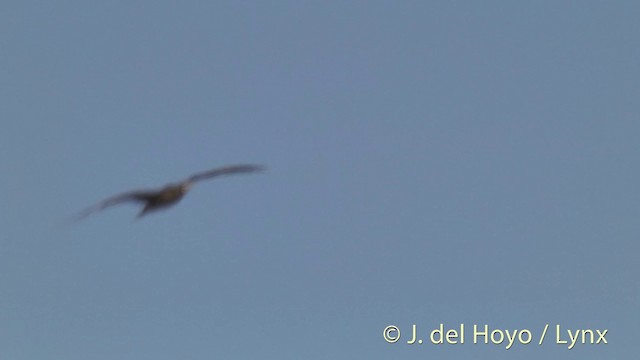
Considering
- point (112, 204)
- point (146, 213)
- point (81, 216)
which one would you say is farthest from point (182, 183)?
point (81, 216)

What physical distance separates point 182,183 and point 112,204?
7760 mm

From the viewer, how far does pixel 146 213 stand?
60.4 meters

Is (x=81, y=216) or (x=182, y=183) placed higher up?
(x=182, y=183)

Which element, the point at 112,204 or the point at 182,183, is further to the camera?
the point at 182,183

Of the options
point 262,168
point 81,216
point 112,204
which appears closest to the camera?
point 81,216

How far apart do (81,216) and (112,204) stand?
15.3 ft

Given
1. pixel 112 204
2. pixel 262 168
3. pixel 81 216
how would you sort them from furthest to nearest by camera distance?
pixel 262 168 < pixel 112 204 < pixel 81 216

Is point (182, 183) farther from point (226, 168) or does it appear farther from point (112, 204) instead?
point (112, 204)

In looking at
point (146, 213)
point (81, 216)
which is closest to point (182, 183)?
point (146, 213)

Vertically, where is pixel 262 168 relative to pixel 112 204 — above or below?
above

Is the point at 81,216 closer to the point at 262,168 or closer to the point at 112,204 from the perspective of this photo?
the point at 112,204

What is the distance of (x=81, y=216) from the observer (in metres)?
49.2

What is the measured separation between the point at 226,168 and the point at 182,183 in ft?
6.95

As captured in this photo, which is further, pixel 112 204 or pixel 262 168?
pixel 262 168
